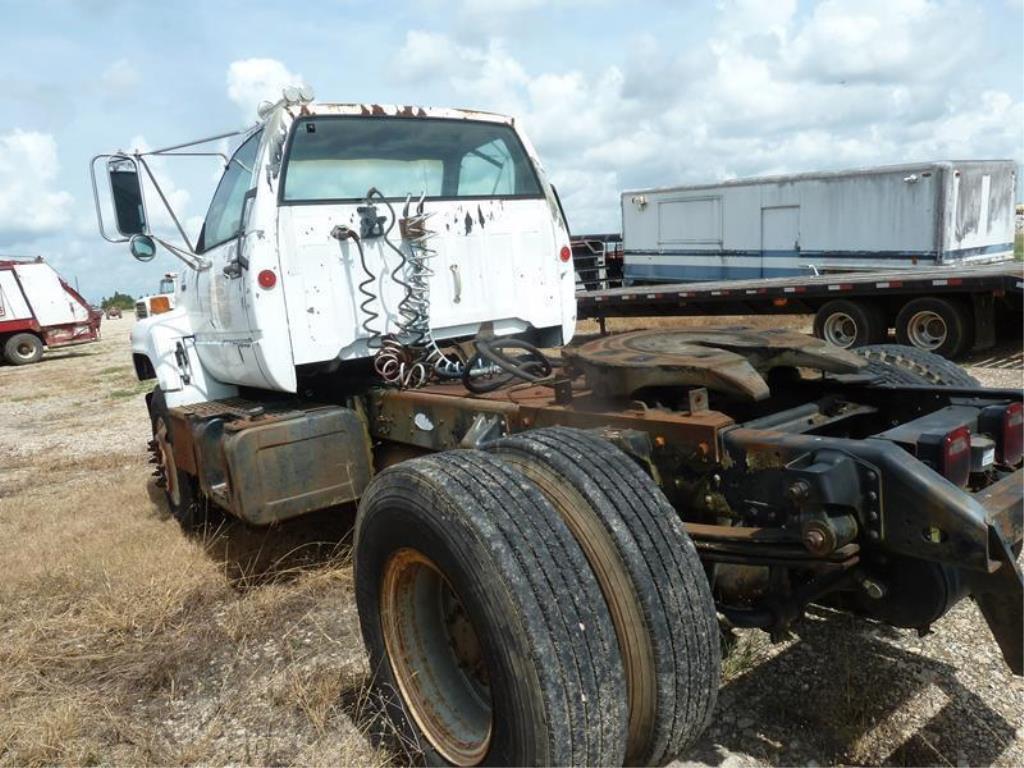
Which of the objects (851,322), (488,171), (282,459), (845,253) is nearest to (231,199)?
(488,171)

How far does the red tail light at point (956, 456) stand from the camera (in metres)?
2.35

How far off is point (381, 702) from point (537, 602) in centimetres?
100

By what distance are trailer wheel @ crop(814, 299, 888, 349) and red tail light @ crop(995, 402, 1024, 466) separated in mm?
8786

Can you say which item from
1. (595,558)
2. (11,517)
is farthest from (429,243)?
(11,517)

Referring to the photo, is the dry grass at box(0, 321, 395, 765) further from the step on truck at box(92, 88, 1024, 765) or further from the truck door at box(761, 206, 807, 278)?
the truck door at box(761, 206, 807, 278)

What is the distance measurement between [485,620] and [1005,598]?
1287 mm

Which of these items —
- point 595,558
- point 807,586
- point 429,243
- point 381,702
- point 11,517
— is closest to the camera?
point 595,558

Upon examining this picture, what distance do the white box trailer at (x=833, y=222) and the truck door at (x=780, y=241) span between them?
20 mm

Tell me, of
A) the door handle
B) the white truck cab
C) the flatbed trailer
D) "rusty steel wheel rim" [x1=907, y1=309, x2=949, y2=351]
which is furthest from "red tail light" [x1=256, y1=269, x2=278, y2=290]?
"rusty steel wheel rim" [x1=907, y1=309, x2=949, y2=351]

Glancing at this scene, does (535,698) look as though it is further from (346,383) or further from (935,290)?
(935,290)

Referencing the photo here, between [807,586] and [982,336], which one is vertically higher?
[807,586]

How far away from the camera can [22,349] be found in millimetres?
21609

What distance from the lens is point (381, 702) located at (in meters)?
2.78

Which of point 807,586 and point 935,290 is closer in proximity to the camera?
point 807,586
